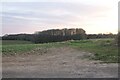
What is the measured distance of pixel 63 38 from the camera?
27000mm

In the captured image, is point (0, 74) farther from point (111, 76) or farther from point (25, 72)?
point (111, 76)

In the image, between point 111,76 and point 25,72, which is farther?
point 25,72

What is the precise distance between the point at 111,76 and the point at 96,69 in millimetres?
1253

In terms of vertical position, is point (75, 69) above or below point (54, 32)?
below

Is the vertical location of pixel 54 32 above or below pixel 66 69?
above

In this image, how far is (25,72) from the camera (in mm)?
9773

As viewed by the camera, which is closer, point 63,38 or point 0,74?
point 0,74

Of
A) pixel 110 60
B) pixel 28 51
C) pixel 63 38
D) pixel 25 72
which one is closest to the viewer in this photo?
pixel 25 72

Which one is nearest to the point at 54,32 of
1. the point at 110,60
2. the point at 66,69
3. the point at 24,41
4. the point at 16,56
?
the point at 24,41

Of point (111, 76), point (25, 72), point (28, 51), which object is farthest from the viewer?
point (28, 51)

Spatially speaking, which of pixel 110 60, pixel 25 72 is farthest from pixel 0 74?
pixel 110 60

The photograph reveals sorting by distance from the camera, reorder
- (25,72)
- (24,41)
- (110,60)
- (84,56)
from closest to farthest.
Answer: (25,72)
(110,60)
(84,56)
(24,41)

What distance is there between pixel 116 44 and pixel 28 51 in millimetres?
5336

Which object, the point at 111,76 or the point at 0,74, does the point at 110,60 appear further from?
the point at 0,74
